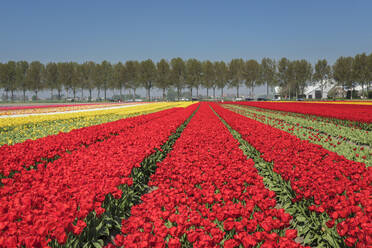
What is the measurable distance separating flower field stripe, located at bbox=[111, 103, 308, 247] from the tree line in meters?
84.5

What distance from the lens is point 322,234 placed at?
3439mm

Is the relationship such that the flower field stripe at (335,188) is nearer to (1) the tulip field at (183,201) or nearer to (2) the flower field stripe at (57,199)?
(1) the tulip field at (183,201)

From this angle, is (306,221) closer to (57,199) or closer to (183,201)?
(183,201)

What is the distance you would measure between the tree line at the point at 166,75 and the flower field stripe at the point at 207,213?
8446 cm

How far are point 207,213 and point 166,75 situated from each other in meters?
87.2

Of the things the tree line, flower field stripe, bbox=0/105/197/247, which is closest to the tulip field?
flower field stripe, bbox=0/105/197/247

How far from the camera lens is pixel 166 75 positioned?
87.8 meters

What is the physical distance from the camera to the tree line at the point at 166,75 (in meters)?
84.6

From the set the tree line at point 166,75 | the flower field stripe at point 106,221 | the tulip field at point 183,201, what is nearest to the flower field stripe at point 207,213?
the tulip field at point 183,201

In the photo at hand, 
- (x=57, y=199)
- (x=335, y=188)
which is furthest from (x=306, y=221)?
(x=57, y=199)

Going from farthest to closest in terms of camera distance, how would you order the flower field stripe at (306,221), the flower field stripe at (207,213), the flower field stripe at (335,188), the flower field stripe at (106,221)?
1. the flower field stripe at (306,221)
2. the flower field stripe at (106,221)
3. the flower field stripe at (335,188)
4. the flower field stripe at (207,213)

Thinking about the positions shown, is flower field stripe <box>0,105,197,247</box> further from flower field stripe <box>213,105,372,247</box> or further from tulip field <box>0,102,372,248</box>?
flower field stripe <box>213,105,372,247</box>

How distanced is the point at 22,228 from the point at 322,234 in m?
3.81

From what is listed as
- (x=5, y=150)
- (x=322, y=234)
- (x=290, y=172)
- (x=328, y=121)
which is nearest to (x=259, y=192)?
(x=322, y=234)
